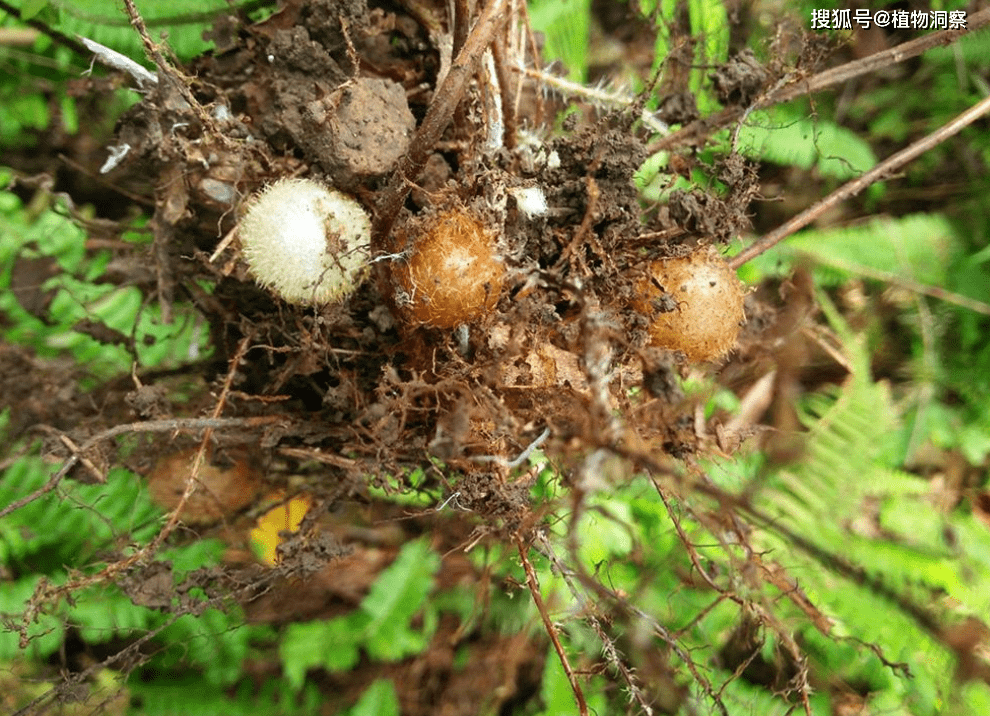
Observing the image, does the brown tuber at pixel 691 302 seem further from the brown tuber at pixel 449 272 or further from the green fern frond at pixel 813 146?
the green fern frond at pixel 813 146

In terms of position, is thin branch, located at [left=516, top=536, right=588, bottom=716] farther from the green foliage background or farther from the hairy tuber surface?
the hairy tuber surface

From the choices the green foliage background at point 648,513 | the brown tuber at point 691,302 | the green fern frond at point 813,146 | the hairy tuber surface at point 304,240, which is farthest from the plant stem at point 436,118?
the green fern frond at point 813,146

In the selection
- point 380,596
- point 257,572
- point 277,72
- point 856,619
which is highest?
point 277,72

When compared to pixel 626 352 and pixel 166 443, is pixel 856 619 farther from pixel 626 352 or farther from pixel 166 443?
pixel 166 443

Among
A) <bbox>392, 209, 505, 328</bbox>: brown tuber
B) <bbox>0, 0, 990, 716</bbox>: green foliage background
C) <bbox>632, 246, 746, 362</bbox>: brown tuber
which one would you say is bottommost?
<bbox>0, 0, 990, 716</bbox>: green foliage background

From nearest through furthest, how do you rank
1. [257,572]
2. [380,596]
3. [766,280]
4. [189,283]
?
[257,572]
[189,283]
[380,596]
[766,280]

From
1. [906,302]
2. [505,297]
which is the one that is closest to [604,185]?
[505,297]

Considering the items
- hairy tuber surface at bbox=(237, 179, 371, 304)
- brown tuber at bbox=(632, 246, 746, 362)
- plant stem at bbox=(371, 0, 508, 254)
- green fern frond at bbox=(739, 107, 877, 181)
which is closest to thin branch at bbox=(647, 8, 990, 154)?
green fern frond at bbox=(739, 107, 877, 181)

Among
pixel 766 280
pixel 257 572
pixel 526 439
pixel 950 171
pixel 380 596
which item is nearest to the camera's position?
pixel 526 439
